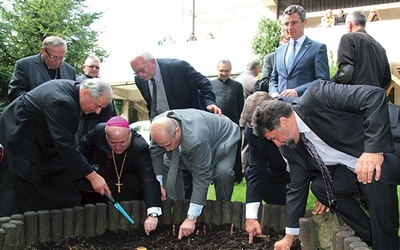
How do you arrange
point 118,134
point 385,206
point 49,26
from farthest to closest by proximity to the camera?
point 49,26 < point 118,134 < point 385,206

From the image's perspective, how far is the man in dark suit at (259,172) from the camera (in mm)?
3418

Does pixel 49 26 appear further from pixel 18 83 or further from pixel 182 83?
pixel 182 83

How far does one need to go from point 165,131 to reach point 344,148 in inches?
53.0

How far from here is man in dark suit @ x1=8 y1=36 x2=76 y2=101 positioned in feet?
14.9

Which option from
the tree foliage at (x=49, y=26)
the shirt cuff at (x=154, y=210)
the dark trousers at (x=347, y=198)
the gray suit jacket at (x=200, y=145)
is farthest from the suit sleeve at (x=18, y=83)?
the tree foliage at (x=49, y=26)

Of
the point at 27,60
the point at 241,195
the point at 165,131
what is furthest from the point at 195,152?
the point at 27,60

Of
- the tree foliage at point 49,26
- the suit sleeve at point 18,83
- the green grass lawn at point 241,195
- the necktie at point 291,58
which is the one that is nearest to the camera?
the necktie at point 291,58

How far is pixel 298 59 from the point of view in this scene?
4.27 metres

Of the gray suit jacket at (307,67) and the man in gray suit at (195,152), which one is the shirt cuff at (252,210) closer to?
the man in gray suit at (195,152)

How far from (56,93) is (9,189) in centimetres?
94

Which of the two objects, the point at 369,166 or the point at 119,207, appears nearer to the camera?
the point at 369,166

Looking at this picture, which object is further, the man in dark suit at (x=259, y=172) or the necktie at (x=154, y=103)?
the necktie at (x=154, y=103)

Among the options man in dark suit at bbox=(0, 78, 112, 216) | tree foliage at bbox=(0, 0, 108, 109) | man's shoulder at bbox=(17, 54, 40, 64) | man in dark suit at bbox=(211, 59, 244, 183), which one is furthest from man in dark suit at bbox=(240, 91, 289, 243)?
tree foliage at bbox=(0, 0, 108, 109)

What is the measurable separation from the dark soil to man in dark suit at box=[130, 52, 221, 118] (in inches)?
52.4
